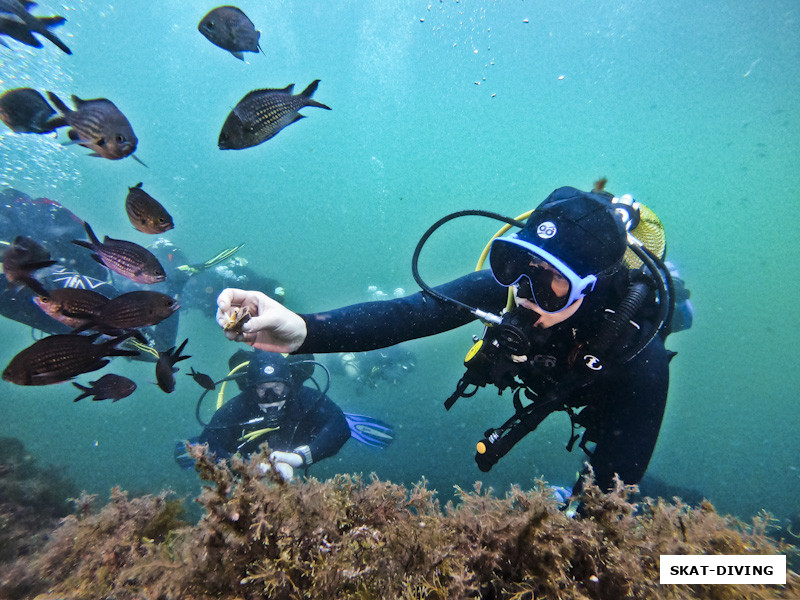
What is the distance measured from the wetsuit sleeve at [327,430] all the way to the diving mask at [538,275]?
4.07 m

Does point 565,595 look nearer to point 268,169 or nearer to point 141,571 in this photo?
point 141,571

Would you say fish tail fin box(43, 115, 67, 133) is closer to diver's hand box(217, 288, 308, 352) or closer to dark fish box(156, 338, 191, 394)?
dark fish box(156, 338, 191, 394)

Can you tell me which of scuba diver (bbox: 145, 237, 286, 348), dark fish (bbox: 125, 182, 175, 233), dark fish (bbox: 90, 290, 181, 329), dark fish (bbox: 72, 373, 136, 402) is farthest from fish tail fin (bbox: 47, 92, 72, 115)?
scuba diver (bbox: 145, 237, 286, 348)

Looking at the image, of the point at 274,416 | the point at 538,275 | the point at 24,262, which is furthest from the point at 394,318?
the point at 274,416

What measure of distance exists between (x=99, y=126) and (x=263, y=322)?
6.75 feet

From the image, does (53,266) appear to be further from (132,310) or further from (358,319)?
(358,319)

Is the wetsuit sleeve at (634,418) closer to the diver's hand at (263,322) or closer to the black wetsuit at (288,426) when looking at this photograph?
the diver's hand at (263,322)

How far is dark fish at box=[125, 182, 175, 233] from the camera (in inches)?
94.6

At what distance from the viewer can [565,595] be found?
1.39 meters

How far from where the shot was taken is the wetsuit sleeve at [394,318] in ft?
7.45

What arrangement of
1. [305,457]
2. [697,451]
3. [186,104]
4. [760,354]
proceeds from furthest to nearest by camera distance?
[186,104]
[760,354]
[697,451]
[305,457]

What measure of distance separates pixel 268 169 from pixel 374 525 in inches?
4482

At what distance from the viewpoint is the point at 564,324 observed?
265 cm

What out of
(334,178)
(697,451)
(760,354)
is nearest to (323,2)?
(334,178)
